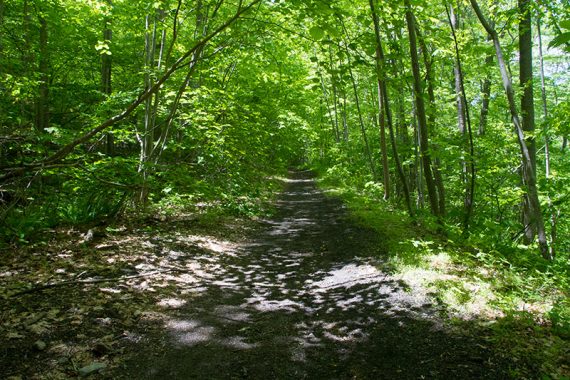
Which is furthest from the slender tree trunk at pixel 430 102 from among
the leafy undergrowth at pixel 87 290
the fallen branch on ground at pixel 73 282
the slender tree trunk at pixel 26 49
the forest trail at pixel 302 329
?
the slender tree trunk at pixel 26 49

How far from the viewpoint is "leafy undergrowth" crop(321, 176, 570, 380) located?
3.16 metres

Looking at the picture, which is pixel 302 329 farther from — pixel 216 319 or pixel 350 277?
pixel 350 277

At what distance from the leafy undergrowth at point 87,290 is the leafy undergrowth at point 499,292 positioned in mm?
3281

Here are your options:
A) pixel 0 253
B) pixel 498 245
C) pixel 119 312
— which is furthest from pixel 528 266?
pixel 0 253

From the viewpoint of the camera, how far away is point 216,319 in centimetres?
420

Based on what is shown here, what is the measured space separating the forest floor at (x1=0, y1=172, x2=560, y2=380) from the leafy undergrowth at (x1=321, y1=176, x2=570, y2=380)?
0.14m

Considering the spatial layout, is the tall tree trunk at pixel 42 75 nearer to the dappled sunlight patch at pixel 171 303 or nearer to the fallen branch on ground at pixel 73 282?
the fallen branch on ground at pixel 73 282

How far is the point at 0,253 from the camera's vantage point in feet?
16.0

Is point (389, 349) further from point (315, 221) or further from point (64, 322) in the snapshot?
point (315, 221)

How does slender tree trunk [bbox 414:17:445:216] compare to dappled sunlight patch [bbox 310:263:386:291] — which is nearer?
dappled sunlight patch [bbox 310:263:386:291]

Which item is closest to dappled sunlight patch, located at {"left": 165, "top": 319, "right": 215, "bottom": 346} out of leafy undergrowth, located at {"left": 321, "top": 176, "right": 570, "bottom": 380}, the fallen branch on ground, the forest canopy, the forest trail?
the forest trail

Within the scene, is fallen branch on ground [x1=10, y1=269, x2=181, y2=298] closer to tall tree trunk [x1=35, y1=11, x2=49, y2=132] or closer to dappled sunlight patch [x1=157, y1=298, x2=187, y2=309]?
dappled sunlight patch [x1=157, y1=298, x2=187, y2=309]

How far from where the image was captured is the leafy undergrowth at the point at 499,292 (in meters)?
3.16

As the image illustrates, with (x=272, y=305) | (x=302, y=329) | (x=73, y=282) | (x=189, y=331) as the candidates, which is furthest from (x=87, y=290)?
(x=302, y=329)
